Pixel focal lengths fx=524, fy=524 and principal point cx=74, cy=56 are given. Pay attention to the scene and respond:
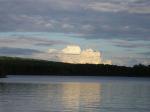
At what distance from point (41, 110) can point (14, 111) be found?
11.5 ft

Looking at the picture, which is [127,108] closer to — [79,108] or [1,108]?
[79,108]

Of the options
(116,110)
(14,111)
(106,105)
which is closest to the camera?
(14,111)

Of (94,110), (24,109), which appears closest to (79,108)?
(94,110)

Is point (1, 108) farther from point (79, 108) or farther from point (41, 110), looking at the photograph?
point (79, 108)

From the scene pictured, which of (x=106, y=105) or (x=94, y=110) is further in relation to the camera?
(x=106, y=105)

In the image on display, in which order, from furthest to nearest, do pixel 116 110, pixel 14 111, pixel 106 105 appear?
pixel 106 105
pixel 116 110
pixel 14 111

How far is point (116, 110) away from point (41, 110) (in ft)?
28.6

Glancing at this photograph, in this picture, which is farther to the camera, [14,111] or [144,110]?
[144,110]

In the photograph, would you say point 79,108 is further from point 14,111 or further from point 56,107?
point 14,111

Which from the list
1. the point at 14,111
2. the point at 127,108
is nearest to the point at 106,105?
the point at 127,108

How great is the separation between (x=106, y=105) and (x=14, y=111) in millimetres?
15401

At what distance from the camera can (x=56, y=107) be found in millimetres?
62969

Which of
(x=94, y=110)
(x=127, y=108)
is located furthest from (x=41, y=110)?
(x=127, y=108)

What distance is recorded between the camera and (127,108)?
63.8 metres
